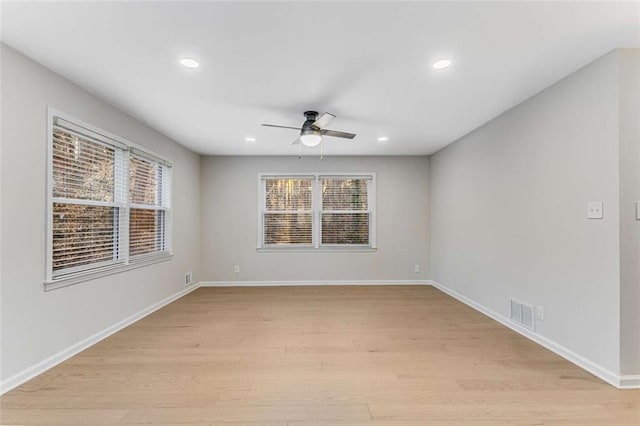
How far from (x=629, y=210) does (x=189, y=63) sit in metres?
3.42

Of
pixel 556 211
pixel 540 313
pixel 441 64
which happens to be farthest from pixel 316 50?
pixel 540 313

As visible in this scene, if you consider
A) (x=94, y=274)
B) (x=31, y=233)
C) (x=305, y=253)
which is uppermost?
(x=31, y=233)

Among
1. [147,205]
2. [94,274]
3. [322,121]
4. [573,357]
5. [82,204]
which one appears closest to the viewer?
[573,357]

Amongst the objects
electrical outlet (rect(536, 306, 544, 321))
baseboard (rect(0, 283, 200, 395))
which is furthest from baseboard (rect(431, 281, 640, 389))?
baseboard (rect(0, 283, 200, 395))

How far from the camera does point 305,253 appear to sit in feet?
18.6

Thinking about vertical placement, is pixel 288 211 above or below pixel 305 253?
above

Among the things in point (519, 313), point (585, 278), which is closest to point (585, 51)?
point (585, 278)

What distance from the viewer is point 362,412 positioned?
6.29 feet

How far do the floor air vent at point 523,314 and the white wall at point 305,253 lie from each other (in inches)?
94.7

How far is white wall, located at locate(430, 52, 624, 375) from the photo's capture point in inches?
88.7

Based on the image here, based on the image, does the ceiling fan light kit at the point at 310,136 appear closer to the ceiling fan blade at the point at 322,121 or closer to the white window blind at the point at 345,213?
the ceiling fan blade at the point at 322,121

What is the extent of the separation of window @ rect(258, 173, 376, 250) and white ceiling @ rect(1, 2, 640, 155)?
2.34 metres

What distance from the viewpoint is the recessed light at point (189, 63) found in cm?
228

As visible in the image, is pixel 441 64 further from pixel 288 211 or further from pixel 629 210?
pixel 288 211
